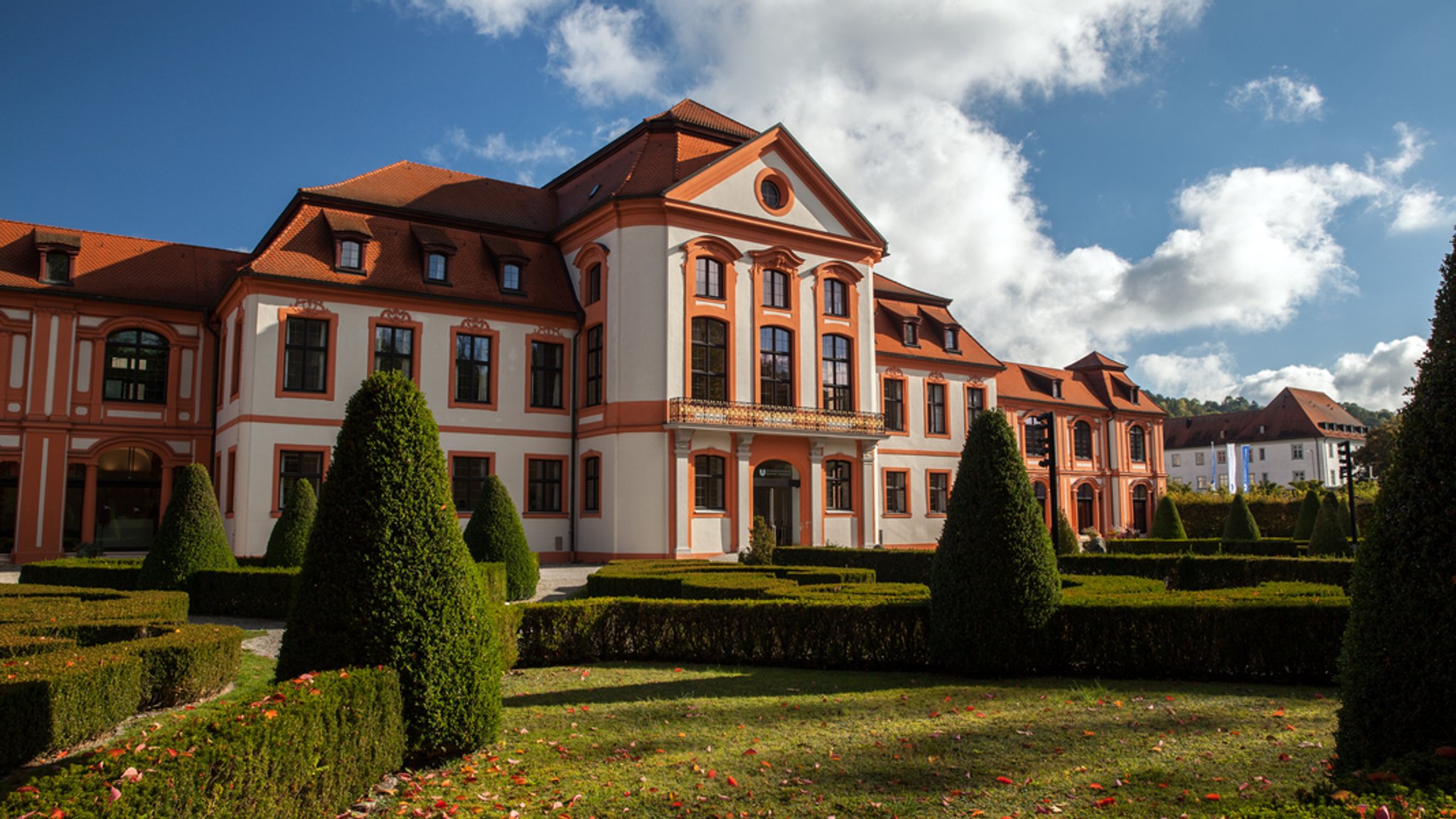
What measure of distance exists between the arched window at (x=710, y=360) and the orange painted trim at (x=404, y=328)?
25.5 feet

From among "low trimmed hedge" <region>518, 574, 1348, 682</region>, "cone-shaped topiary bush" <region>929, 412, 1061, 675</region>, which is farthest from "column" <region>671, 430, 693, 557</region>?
"cone-shaped topiary bush" <region>929, 412, 1061, 675</region>

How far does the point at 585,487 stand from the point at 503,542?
1135 cm

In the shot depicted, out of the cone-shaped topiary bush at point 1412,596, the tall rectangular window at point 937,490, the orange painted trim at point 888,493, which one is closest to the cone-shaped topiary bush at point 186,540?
the cone-shaped topiary bush at point 1412,596

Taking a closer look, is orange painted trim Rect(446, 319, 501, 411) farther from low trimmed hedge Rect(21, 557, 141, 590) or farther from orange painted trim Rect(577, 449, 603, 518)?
low trimmed hedge Rect(21, 557, 141, 590)

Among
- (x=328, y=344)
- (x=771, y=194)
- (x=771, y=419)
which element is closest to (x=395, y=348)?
(x=328, y=344)

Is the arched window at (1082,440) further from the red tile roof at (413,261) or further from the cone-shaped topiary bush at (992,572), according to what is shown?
the cone-shaped topiary bush at (992,572)

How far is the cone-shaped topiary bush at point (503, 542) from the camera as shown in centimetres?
1727

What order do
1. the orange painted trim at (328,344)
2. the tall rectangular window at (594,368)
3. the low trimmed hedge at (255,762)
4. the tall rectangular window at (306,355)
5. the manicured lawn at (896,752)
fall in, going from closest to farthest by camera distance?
1. the low trimmed hedge at (255,762)
2. the manicured lawn at (896,752)
3. the orange painted trim at (328,344)
4. the tall rectangular window at (306,355)
5. the tall rectangular window at (594,368)

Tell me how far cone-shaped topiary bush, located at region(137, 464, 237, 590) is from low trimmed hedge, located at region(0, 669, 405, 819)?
11.7m

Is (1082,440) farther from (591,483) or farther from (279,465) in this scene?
(279,465)

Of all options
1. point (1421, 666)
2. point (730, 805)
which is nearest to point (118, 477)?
point (730, 805)

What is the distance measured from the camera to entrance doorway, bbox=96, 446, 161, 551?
27766 millimetres

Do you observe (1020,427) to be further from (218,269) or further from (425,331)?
(218,269)

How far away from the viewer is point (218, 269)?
3084cm
